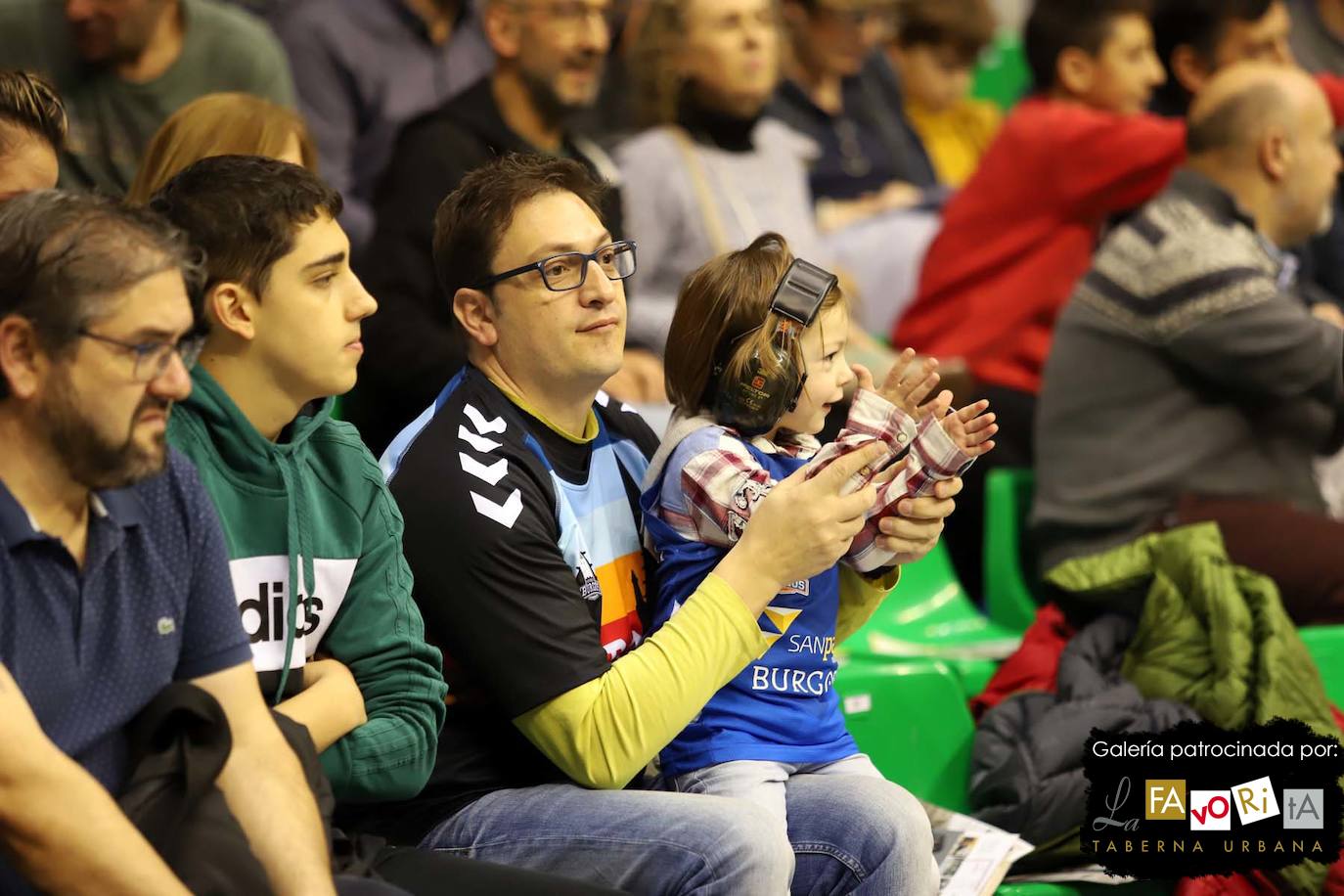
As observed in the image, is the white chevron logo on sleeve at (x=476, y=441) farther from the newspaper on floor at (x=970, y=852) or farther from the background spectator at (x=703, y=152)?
the background spectator at (x=703, y=152)

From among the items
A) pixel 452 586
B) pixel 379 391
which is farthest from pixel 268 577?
pixel 379 391

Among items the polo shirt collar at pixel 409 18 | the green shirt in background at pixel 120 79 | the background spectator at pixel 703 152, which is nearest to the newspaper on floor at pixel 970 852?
the background spectator at pixel 703 152

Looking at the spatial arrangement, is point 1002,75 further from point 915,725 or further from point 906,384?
point 906,384

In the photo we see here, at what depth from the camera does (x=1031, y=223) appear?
462 centimetres

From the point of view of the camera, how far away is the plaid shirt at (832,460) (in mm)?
2275

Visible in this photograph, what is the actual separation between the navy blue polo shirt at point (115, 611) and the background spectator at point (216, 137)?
90 cm

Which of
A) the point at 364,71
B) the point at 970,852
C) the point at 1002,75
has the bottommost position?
the point at 970,852

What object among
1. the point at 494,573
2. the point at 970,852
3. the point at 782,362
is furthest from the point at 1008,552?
the point at 494,573

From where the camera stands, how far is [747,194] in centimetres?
435

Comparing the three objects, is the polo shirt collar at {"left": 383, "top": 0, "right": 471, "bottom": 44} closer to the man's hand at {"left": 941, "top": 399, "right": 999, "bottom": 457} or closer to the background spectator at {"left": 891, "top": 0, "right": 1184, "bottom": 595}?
the background spectator at {"left": 891, "top": 0, "right": 1184, "bottom": 595}

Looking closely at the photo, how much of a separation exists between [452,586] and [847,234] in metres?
3.13

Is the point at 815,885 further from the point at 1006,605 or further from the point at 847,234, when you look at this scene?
the point at 847,234

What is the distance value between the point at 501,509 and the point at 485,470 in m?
0.06

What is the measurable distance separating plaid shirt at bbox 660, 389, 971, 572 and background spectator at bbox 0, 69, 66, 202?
A: 3.00ft
